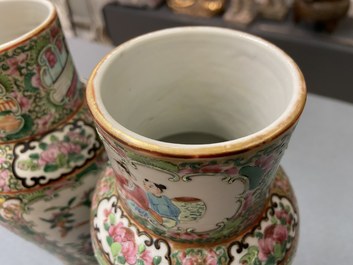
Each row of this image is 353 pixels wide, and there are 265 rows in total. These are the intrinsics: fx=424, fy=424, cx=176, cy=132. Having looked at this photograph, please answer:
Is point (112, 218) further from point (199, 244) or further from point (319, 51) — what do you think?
point (319, 51)

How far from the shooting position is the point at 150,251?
31 cm

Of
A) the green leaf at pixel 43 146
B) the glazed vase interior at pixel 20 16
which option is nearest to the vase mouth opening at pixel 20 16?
the glazed vase interior at pixel 20 16

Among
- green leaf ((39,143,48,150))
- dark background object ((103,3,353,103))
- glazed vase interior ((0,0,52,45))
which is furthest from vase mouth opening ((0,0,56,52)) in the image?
dark background object ((103,3,353,103))

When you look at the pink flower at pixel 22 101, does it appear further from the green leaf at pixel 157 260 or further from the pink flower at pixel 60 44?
the green leaf at pixel 157 260

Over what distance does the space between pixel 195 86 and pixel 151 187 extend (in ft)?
0.45

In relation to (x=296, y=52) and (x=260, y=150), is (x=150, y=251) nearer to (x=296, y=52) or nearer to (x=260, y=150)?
(x=260, y=150)

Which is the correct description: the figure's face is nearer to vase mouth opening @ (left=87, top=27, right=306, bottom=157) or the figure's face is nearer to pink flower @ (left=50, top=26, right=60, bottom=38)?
Result: vase mouth opening @ (left=87, top=27, right=306, bottom=157)

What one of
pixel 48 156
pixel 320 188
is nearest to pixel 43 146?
pixel 48 156

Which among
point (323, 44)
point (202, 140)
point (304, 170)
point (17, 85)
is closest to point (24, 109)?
point (17, 85)

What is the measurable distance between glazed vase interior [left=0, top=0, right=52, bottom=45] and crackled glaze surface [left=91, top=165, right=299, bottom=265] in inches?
7.8

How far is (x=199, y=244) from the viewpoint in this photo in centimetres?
31

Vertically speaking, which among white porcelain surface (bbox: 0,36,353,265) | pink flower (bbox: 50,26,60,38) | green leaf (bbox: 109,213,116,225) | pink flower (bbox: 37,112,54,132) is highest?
pink flower (bbox: 50,26,60,38)

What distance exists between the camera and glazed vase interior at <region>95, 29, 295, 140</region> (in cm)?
32

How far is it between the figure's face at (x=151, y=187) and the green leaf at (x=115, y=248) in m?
0.08
